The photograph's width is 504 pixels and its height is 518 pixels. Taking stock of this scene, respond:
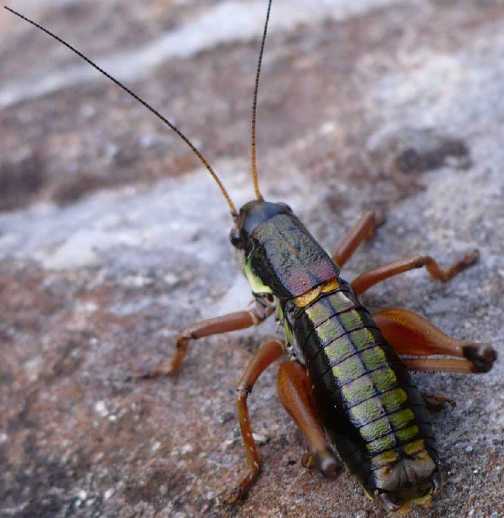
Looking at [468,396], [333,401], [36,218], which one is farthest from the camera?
[36,218]

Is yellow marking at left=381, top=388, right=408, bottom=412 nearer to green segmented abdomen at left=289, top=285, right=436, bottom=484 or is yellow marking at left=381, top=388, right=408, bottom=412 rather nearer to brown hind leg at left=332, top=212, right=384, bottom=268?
green segmented abdomen at left=289, top=285, right=436, bottom=484

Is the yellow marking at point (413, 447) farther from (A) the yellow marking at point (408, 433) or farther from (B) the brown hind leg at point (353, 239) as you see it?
(B) the brown hind leg at point (353, 239)

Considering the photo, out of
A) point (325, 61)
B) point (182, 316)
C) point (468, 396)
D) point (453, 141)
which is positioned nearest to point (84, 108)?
point (325, 61)

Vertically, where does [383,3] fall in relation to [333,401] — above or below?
above

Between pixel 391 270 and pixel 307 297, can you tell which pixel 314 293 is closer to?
pixel 307 297

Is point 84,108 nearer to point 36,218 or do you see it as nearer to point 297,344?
point 36,218

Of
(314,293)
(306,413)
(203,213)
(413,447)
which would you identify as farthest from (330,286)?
(203,213)
